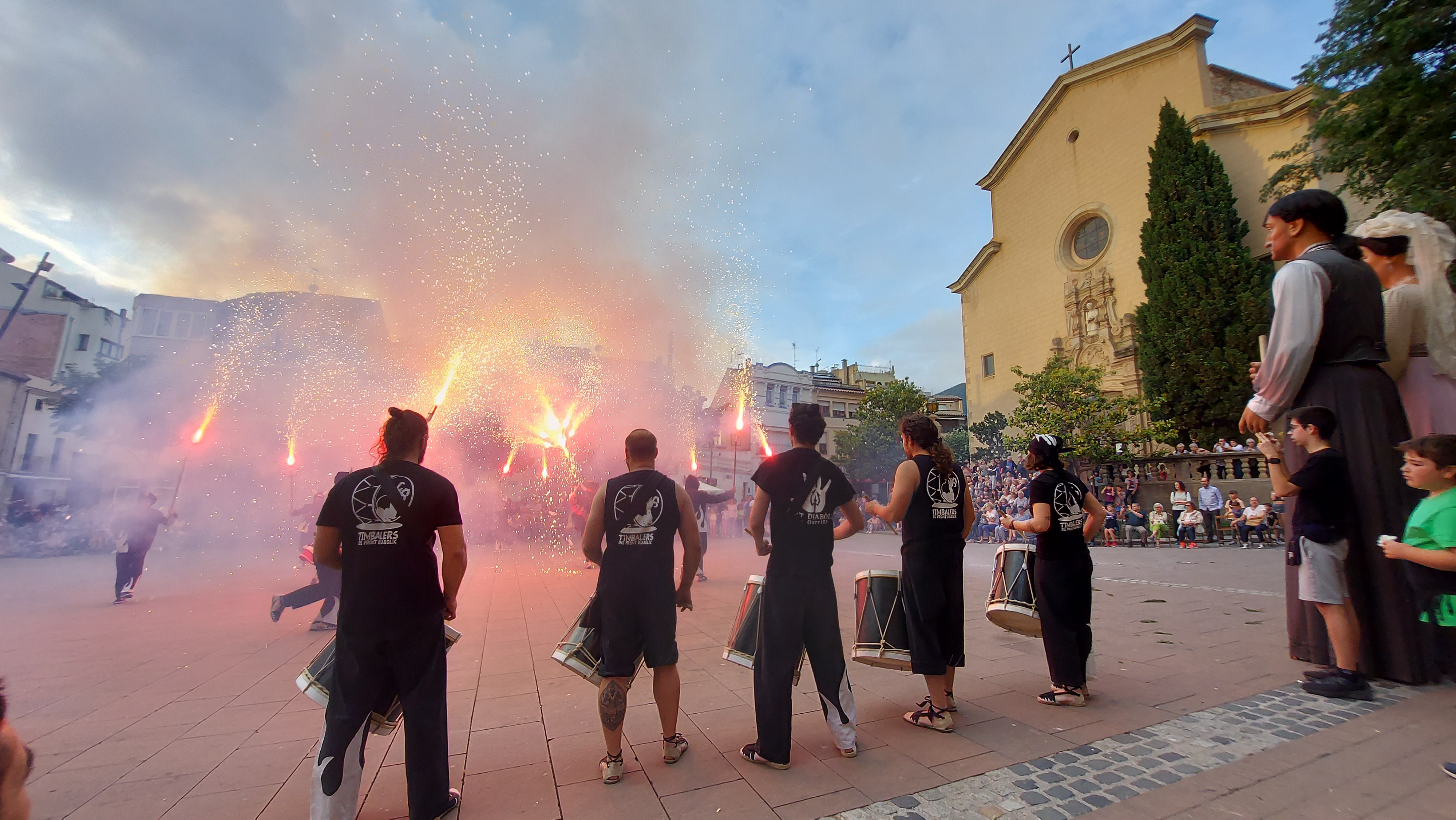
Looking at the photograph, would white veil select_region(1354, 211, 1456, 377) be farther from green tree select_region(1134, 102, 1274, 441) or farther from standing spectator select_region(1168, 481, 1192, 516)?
green tree select_region(1134, 102, 1274, 441)

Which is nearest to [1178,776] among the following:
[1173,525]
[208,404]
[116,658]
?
[116,658]

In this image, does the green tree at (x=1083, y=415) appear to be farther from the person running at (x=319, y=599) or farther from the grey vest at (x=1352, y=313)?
the person running at (x=319, y=599)

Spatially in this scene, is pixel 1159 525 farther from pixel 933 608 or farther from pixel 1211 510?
pixel 933 608

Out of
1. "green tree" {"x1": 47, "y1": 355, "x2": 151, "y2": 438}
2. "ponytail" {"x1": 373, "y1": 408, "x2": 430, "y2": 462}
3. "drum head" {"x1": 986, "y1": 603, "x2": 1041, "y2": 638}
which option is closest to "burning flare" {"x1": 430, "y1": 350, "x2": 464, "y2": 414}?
"green tree" {"x1": 47, "y1": 355, "x2": 151, "y2": 438}

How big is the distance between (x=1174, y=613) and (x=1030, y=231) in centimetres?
2959

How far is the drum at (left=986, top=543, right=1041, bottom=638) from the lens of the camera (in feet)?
12.6

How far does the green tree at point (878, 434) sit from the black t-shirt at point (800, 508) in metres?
31.6

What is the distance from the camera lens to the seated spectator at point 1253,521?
1370cm

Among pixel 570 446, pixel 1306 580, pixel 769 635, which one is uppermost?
pixel 570 446

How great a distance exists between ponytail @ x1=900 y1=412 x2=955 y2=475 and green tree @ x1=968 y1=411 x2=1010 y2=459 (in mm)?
29461

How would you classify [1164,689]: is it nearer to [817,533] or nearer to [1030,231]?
[817,533]

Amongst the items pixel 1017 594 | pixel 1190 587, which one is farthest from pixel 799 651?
pixel 1190 587

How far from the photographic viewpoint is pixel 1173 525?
16.8 metres

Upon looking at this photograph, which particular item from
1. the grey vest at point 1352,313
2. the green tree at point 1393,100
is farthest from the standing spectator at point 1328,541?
the green tree at point 1393,100
